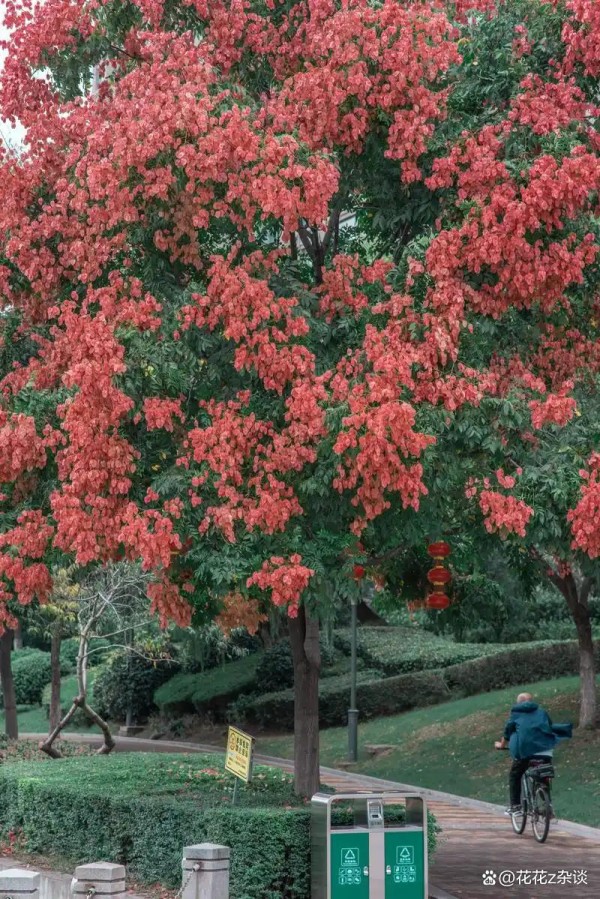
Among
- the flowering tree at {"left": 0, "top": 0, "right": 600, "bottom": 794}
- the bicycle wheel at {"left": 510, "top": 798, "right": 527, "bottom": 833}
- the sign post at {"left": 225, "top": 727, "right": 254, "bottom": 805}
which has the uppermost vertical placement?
the flowering tree at {"left": 0, "top": 0, "right": 600, "bottom": 794}

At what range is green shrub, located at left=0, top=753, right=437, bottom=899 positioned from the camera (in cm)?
1216

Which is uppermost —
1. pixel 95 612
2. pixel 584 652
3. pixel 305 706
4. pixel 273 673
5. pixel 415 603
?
pixel 95 612

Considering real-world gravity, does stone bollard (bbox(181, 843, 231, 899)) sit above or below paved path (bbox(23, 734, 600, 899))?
above

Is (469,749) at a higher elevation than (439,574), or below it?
below

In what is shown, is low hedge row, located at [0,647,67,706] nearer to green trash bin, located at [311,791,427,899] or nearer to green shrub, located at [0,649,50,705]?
green shrub, located at [0,649,50,705]

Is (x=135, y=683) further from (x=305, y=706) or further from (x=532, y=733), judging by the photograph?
(x=305, y=706)

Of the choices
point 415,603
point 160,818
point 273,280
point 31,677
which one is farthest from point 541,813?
point 31,677

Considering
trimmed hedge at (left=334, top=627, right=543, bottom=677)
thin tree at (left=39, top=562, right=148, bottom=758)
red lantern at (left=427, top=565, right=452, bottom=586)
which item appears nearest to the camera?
red lantern at (left=427, top=565, right=452, bottom=586)

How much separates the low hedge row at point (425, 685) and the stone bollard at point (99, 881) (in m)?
21.8

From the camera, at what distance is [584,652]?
77.3 feet

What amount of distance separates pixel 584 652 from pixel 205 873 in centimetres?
1467

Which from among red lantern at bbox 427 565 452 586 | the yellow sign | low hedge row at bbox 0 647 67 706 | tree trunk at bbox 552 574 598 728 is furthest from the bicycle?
low hedge row at bbox 0 647 67 706

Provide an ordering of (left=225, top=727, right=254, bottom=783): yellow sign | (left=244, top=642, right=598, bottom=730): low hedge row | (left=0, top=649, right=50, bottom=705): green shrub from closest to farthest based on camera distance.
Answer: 1. (left=225, top=727, right=254, bottom=783): yellow sign
2. (left=244, top=642, right=598, bottom=730): low hedge row
3. (left=0, top=649, right=50, bottom=705): green shrub

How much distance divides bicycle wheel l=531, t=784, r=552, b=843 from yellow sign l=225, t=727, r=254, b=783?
471 centimetres
